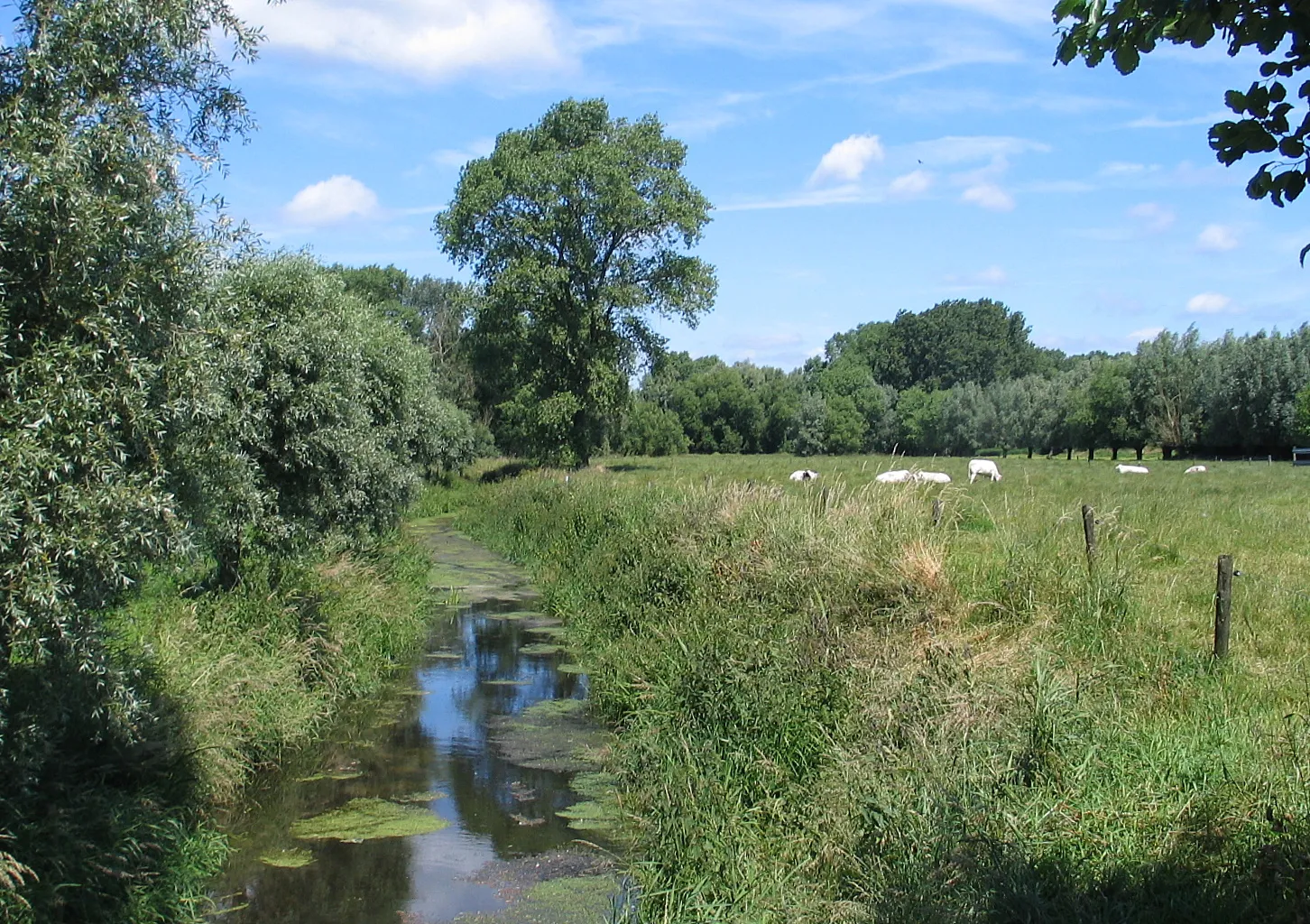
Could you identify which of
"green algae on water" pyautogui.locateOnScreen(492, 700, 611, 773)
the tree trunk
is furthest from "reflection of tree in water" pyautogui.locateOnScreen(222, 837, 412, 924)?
the tree trunk

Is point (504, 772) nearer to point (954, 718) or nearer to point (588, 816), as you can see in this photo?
point (588, 816)

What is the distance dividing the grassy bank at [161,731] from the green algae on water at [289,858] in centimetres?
42

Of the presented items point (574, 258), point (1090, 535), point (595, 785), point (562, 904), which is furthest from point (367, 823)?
point (574, 258)

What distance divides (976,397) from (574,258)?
60935mm

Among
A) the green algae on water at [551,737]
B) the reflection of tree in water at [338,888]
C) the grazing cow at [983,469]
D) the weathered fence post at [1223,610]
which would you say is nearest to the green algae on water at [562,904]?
the reflection of tree in water at [338,888]

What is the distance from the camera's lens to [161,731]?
8039 mm

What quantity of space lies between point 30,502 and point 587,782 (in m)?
6.13

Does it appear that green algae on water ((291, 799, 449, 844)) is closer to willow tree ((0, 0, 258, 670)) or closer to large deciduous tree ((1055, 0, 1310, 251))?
willow tree ((0, 0, 258, 670))

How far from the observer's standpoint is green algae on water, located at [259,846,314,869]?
8.09m

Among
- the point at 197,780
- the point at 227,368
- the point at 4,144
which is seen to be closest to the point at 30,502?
the point at 4,144

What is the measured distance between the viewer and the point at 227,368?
7742mm

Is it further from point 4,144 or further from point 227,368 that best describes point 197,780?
point 4,144

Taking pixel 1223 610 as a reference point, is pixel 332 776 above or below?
below

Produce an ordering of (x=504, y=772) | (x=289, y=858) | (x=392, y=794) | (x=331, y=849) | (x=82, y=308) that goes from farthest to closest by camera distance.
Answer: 1. (x=504, y=772)
2. (x=392, y=794)
3. (x=331, y=849)
4. (x=289, y=858)
5. (x=82, y=308)
